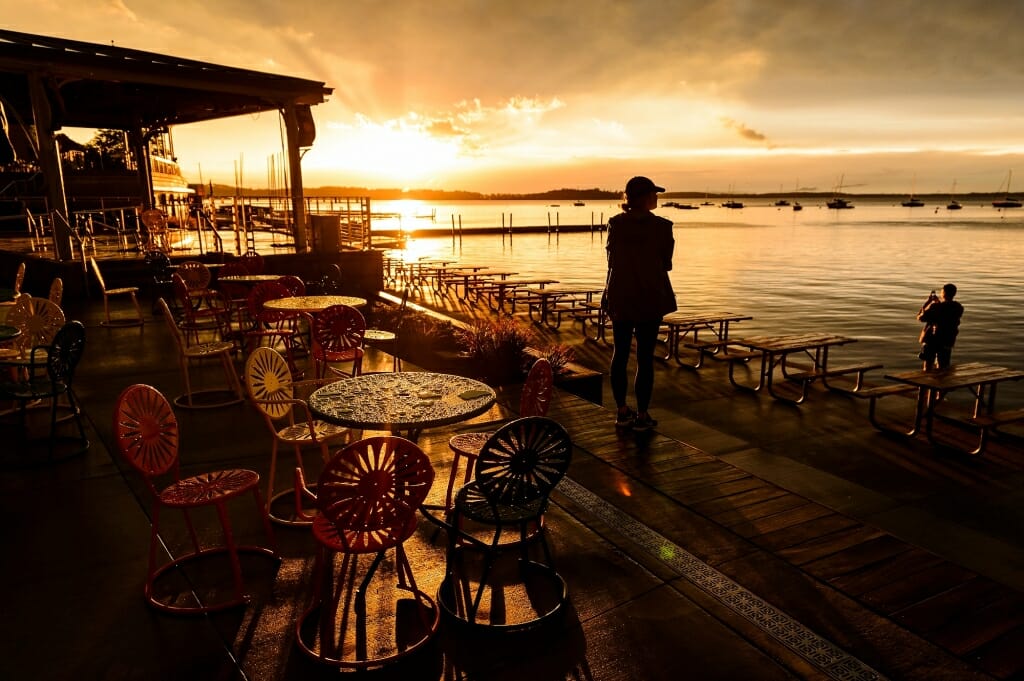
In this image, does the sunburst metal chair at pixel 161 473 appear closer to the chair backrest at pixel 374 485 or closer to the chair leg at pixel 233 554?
the chair leg at pixel 233 554

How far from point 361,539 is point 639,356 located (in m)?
3.38

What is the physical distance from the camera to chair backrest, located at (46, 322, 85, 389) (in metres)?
4.61

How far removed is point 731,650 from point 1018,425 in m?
8.02

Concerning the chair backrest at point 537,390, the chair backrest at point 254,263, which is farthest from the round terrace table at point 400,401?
the chair backrest at point 254,263

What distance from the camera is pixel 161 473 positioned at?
10.3 feet

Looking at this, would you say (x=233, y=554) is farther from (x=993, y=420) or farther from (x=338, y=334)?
(x=993, y=420)

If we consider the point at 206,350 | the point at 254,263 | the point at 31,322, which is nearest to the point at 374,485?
the point at 206,350

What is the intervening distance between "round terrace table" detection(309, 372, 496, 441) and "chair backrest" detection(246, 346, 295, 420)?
0.34m

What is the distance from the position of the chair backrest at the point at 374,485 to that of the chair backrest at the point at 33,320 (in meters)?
5.16

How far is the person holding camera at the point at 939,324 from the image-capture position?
866 centimetres

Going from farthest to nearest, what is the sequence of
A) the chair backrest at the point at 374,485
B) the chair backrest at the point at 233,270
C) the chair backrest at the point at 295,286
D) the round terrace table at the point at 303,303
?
the chair backrest at the point at 233,270, the chair backrest at the point at 295,286, the round terrace table at the point at 303,303, the chair backrest at the point at 374,485

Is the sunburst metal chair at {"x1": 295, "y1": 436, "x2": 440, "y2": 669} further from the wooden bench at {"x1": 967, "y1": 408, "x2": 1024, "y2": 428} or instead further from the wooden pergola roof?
the wooden pergola roof

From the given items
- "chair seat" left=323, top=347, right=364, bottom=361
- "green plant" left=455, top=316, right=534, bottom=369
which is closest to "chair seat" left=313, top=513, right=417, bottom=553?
"chair seat" left=323, top=347, right=364, bottom=361

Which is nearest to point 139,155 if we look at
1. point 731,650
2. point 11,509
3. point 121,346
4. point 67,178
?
point 67,178
